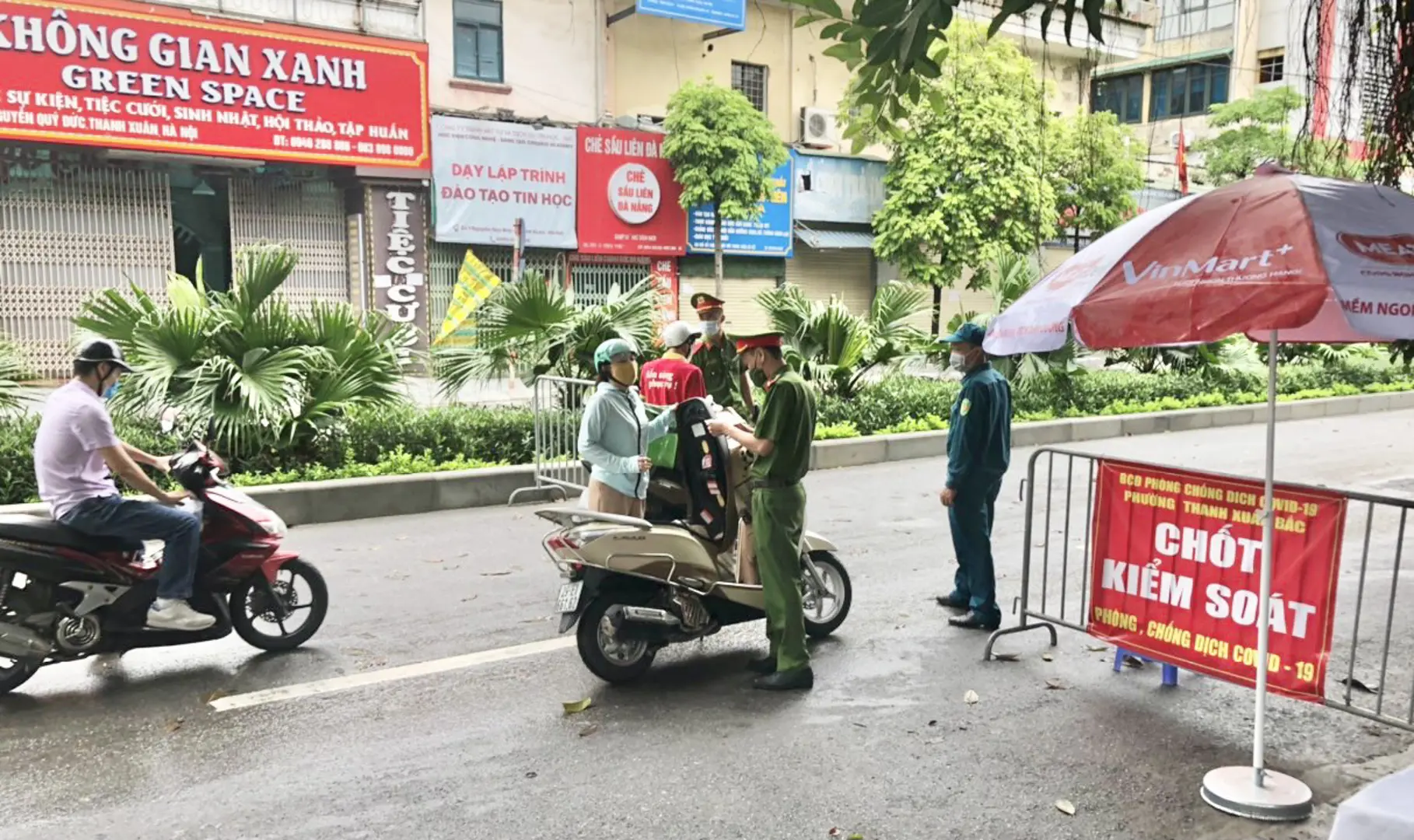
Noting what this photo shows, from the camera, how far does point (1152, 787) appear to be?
3998 millimetres

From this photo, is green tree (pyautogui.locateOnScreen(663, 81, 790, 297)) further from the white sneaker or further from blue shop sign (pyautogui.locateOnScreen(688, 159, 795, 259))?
the white sneaker

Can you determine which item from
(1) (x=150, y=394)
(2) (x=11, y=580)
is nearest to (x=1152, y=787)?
(2) (x=11, y=580)

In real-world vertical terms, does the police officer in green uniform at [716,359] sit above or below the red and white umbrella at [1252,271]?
below

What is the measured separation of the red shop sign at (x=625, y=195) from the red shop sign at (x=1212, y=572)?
56.8ft

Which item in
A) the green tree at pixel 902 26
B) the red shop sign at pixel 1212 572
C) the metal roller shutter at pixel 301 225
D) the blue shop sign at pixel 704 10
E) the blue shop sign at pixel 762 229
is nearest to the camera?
the green tree at pixel 902 26

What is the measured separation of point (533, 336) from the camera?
1067 centimetres

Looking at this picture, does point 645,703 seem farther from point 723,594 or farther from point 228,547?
point 228,547

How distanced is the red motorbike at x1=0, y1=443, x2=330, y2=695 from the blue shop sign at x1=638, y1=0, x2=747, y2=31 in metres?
17.6

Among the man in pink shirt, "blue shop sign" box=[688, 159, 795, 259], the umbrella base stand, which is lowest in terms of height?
the umbrella base stand

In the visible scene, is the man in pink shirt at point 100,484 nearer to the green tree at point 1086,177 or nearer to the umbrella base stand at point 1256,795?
the umbrella base stand at point 1256,795

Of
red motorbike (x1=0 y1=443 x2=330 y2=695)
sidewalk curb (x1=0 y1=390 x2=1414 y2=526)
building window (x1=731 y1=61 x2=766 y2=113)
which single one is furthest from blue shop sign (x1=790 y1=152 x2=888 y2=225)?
red motorbike (x1=0 y1=443 x2=330 y2=695)

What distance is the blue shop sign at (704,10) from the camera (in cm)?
2075

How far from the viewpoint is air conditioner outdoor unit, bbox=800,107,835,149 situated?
24344 mm

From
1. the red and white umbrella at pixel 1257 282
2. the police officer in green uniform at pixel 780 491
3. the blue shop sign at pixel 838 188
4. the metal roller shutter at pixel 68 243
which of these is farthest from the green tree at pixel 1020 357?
the metal roller shutter at pixel 68 243
